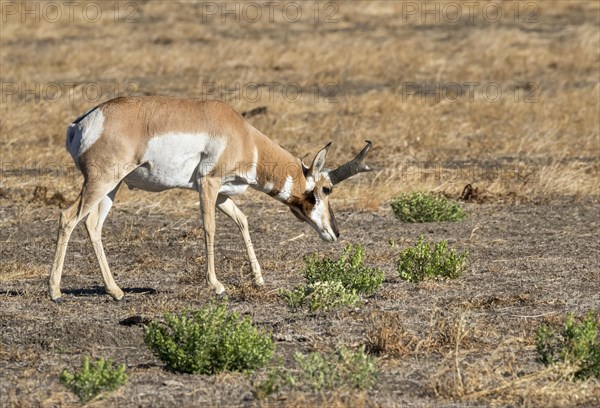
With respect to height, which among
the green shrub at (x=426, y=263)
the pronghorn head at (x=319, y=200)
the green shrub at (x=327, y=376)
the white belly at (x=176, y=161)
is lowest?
the green shrub at (x=426, y=263)

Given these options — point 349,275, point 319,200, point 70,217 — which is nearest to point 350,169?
point 319,200

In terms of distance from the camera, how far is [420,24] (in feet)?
121

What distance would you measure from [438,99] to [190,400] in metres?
17.6

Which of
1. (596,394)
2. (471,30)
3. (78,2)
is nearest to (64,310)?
(596,394)

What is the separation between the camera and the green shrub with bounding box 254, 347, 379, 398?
7.19m

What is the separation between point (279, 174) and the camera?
36.9ft

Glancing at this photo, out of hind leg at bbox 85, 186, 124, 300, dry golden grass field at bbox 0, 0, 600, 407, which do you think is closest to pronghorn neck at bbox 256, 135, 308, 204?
dry golden grass field at bbox 0, 0, 600, 407

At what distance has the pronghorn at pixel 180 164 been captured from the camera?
34.5 feet

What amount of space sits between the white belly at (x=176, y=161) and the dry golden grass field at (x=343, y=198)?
0.96m

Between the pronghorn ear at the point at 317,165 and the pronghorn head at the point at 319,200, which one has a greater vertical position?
the pronghorn ear at the point at 317,165
